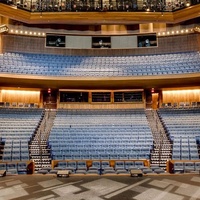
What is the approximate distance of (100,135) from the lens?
10312 mm

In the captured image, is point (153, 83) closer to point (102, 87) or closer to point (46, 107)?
point (102, 87)

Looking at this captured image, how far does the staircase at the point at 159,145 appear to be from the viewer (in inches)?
347

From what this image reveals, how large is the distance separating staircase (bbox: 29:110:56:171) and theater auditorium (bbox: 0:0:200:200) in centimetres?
4

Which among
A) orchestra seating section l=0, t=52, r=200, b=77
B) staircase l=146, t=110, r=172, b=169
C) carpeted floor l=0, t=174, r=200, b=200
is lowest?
carpeted floor l=0, t=174, r=200, b=200

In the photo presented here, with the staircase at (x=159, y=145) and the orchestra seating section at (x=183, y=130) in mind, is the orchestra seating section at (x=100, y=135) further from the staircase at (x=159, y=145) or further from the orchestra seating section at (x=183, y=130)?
the orchestra seating section at (x=183, y=130)

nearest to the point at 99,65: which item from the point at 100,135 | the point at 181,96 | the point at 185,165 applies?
the point at 100,135

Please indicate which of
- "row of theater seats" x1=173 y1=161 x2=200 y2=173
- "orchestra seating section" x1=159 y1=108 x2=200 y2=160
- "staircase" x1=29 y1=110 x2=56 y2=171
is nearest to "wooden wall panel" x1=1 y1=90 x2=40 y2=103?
"staircase" x1=29 y1=110 x2=56 y2=171

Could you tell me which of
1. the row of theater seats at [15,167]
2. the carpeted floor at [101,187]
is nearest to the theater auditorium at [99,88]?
the row of theater seats at [15,167]

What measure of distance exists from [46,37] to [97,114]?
644cm

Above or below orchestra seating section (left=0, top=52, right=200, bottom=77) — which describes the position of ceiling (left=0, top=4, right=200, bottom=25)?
above

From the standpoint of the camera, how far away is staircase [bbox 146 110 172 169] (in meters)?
8.82

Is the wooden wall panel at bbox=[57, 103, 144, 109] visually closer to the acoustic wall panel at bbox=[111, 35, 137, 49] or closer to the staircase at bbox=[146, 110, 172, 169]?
the staircase at bbox=[146, 110, 172, 169]

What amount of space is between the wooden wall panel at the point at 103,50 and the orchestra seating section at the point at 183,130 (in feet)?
14.3

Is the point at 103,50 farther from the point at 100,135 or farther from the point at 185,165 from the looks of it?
the point at 185,165
